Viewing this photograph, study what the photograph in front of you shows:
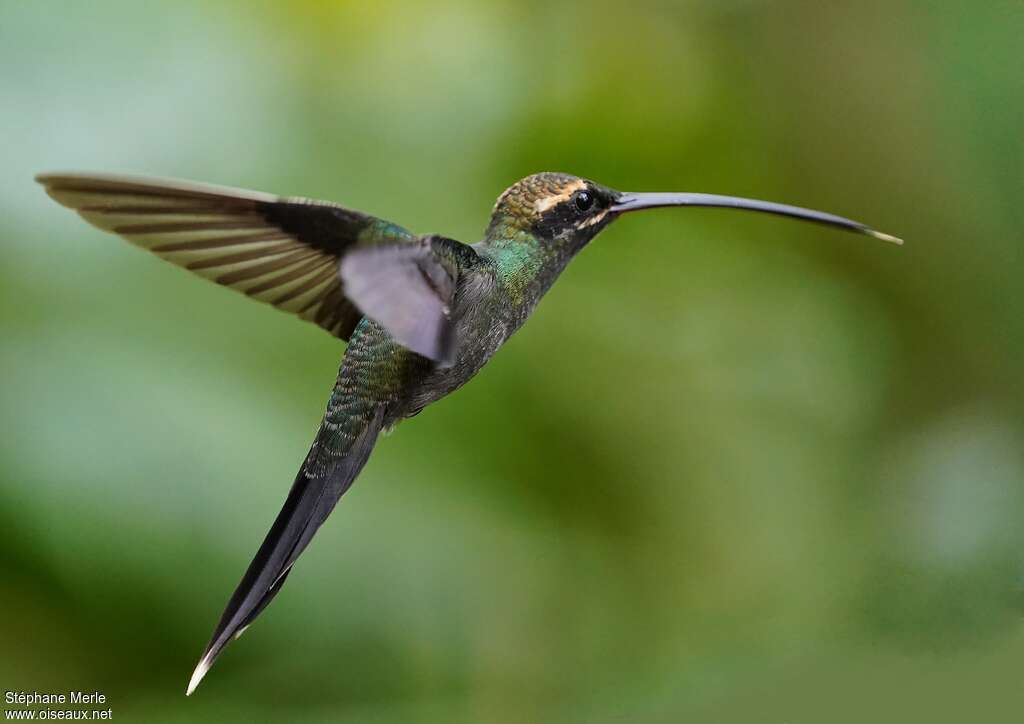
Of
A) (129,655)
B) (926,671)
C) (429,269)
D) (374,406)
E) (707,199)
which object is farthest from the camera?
(129,655)

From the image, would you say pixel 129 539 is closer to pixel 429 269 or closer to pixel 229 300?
pixel 229 300

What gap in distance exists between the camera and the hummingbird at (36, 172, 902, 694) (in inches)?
33.3

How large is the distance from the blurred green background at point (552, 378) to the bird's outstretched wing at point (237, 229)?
2.62ft

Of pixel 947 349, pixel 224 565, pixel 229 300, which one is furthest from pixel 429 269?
pixel 947 349

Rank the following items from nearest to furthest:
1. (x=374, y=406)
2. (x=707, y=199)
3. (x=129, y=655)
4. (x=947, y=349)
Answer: (x=707, y=199) < (x=374, y=406) < (x=129, y=655) < (x=947, y=349)

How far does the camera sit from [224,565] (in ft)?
5.89

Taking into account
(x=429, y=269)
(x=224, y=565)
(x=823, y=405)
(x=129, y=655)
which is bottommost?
(x=129, y=655)

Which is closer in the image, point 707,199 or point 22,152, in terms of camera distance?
point 707,199

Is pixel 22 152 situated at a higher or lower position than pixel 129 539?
higher

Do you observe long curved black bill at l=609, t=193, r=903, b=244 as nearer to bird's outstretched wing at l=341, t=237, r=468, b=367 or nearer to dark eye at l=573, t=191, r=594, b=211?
dark eye at l=573, t=191, r=594, b=211

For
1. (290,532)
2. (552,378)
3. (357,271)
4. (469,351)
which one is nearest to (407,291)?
(357,271)

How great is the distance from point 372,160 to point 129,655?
3.23 feet

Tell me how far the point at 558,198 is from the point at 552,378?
3.24 ft

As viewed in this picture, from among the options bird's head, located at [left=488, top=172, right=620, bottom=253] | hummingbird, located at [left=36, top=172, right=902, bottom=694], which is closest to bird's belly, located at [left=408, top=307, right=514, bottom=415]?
hummingbird, located at [left=36, top=172, right=902, bottom=694]
